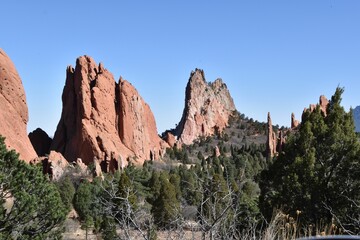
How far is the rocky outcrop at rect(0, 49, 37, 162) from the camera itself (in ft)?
155

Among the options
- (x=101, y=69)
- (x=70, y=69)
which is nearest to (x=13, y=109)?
(x=70, y=69)

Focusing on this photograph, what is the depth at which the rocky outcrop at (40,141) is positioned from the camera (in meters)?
63.7

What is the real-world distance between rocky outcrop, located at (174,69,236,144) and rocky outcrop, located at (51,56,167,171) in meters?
22.6

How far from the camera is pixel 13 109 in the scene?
48.8m

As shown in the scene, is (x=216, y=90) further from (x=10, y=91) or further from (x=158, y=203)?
(x=158, y=203)

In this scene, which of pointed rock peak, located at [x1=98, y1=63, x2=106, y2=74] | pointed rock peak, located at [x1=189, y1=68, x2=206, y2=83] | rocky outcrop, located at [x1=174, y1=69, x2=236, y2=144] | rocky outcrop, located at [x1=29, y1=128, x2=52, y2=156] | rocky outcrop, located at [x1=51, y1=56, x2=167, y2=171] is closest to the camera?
rocky outcrop, located at [x1=51, y1=56, x2=167, y2=171]

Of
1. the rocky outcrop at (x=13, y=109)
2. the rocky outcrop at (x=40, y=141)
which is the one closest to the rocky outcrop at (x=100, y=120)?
the rocky outcrop at (x=40, y=141)

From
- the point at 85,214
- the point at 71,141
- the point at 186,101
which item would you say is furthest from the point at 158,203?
the point at 186,101

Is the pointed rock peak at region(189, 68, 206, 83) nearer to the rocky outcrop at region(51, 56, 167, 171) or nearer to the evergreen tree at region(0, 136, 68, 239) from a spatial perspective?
the rocky outcrop at region(51, 56, 167, 171)

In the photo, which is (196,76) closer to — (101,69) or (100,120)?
(101,69)

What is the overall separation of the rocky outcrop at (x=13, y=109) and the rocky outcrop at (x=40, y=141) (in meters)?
14.0

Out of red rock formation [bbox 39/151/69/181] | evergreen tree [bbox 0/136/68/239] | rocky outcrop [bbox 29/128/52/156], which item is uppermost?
rocky outcrop [bbox 29/128/52/156]

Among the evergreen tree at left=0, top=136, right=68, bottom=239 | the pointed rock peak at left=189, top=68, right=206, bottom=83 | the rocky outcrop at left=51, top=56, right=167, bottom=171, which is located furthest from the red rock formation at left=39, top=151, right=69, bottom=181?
the pointed rock peak at left=189, top=68, right=206, bottom=83

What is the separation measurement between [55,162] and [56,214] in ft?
120
